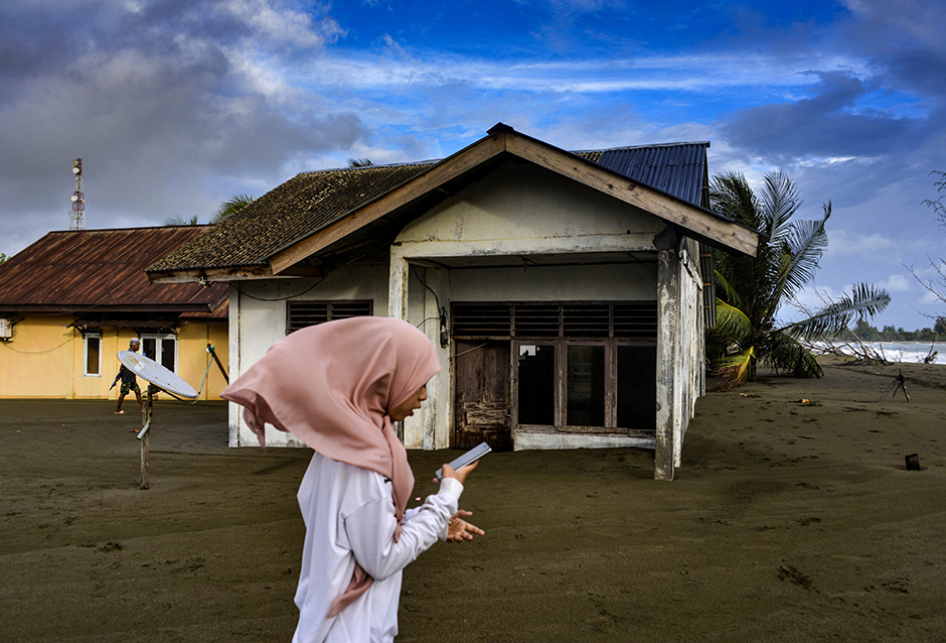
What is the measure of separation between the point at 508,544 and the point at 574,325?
4.99 meters

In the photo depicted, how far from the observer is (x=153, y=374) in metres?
6.89

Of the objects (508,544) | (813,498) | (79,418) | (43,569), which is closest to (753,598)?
(508,544)

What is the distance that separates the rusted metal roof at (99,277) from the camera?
17156 millimetres

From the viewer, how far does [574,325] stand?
31.6ft

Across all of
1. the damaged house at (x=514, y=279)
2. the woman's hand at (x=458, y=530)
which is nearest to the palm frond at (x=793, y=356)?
the damaged house at (x=514, y=279)

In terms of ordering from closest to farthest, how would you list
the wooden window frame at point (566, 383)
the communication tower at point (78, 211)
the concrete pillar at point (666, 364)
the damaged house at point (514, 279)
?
the concrete pillar at point (666, 364), the damaged house at point (514, 279), the wooden window frame at point (566, 383), the communication tower at point (78, 211)

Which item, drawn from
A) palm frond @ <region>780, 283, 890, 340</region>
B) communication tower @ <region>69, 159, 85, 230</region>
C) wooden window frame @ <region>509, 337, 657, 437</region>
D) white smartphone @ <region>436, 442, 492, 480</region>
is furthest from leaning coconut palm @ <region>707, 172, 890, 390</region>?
communication tower @ <region>69, 159, 85, 230</region>

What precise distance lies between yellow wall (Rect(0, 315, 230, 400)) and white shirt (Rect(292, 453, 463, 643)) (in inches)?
648

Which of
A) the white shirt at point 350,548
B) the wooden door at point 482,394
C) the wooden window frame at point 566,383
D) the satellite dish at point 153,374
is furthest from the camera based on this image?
the wooden door at point 482,394

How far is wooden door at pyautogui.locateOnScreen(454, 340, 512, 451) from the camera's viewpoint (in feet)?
33.1

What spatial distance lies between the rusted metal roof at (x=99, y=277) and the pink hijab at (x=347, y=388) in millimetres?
15459

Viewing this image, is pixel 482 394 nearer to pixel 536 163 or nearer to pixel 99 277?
pixel 536 163

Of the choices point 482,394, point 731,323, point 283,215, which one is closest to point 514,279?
point 482,394

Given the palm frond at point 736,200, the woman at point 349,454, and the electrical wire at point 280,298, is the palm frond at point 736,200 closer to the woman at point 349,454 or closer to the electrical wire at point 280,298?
the electrical wire at point 280,298
